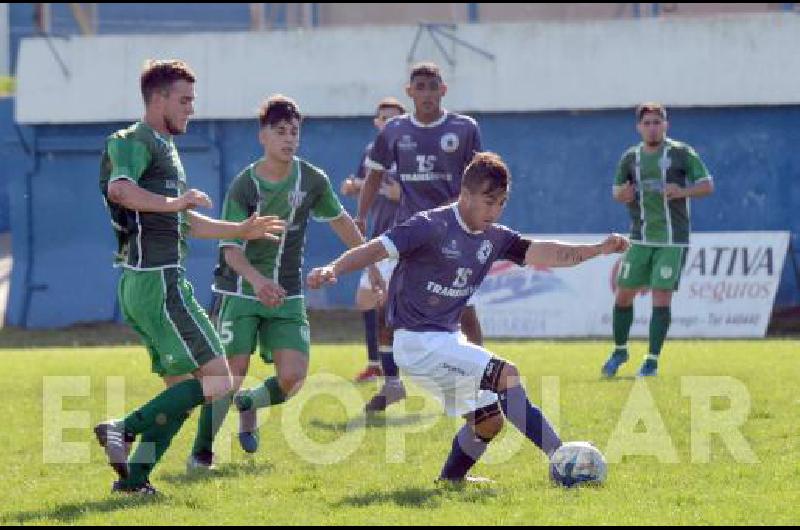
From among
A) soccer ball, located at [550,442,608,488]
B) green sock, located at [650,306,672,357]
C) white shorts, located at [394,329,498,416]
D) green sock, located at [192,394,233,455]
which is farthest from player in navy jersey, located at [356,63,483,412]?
soccer ball, located at [550,442,608,488]

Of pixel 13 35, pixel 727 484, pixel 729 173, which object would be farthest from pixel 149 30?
pixel 727 484

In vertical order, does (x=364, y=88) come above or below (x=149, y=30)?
below

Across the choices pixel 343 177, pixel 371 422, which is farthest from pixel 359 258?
pixel 343 177

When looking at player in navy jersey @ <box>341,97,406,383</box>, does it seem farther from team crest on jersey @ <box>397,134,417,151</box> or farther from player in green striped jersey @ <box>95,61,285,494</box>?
player in green striped jersey @ <box>95,61,285,494</box>

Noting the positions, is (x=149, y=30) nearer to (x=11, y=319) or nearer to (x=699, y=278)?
(x=11, y=319)

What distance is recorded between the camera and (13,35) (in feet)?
145

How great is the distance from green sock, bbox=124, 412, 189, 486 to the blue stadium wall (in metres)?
15.7

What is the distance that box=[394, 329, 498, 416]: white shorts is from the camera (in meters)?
7.48

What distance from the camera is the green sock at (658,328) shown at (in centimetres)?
1319

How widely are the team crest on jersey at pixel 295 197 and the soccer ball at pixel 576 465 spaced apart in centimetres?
245

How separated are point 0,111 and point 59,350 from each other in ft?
33.3

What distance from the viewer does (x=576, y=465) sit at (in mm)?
7395

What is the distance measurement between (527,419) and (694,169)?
6651 millimetres

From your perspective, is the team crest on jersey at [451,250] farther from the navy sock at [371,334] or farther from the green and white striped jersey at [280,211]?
the navy sock at [371,334]
